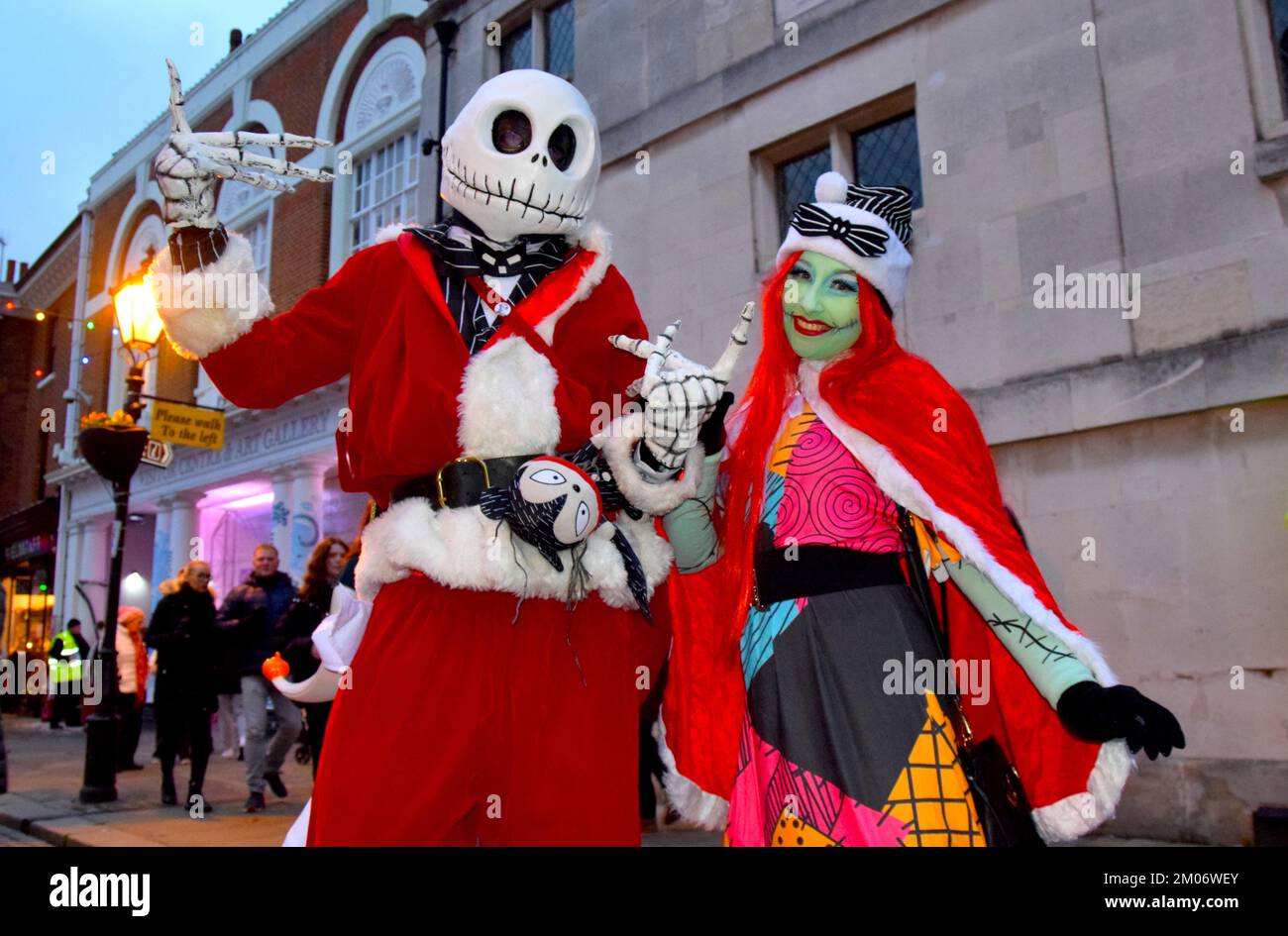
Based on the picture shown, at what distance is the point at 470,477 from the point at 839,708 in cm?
95

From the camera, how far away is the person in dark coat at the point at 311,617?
6.14 metres

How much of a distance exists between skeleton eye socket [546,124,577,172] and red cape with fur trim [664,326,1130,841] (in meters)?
0.82

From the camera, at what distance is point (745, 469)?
2455mm

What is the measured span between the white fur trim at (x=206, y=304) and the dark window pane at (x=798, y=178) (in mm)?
6050

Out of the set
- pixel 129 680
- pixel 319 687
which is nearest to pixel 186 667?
pixel 129 680

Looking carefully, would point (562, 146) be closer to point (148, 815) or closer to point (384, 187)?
point (148, 815)

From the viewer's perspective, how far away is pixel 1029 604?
2.08 m

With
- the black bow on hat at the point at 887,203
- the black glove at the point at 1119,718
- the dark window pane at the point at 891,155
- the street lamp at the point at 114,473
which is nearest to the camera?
the black glove at the point at 1119,718

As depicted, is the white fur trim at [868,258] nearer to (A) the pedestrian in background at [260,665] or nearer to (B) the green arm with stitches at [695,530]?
(B) the green arm with stitches at [695,530]

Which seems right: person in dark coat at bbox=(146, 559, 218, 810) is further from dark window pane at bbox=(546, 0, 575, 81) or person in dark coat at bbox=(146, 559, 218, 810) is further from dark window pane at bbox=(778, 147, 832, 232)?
dark window pane at bbox=(546, 0, 575, 81)

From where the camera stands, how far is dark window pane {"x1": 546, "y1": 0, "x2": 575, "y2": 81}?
10039 millimetres

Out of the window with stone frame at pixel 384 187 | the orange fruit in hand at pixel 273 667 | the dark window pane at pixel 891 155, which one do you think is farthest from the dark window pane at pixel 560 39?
the orange fruit in hand at pixel 273 667
